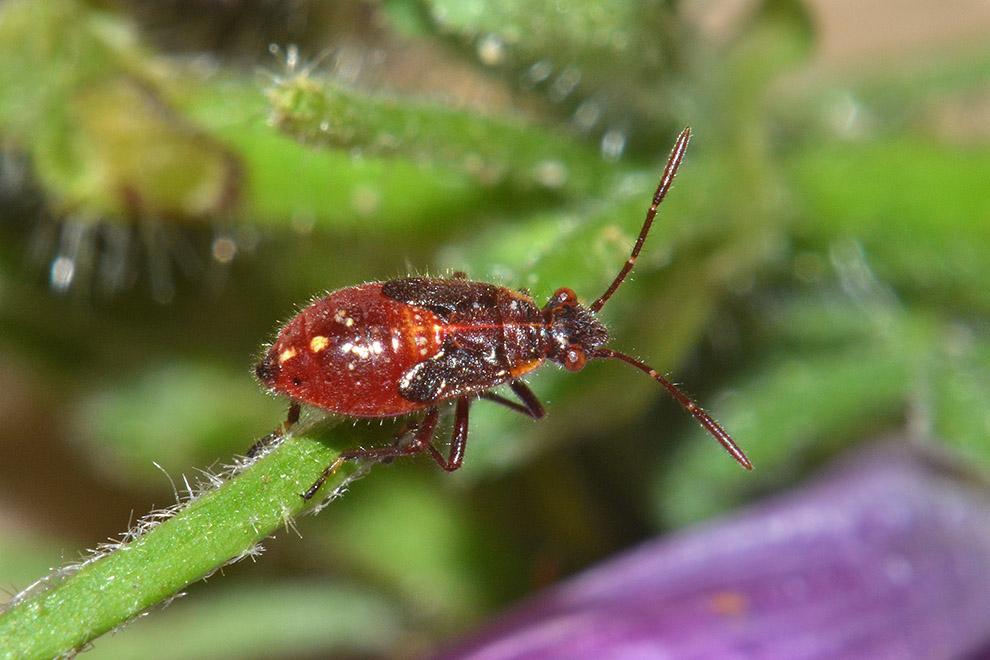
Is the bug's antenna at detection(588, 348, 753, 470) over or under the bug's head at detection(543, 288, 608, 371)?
under

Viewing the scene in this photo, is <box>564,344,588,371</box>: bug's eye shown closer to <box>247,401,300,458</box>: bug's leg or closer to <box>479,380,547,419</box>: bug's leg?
<box>479,380,547,419</box>: bug's leg

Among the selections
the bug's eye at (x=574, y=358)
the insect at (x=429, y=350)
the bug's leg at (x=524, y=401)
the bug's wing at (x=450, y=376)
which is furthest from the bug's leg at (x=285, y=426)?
the bug's eye at (x=574, y=358)

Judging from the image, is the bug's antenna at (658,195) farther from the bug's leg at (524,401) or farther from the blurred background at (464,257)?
the bug's leg at (524,401)

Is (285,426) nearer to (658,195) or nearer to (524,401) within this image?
(524,401)

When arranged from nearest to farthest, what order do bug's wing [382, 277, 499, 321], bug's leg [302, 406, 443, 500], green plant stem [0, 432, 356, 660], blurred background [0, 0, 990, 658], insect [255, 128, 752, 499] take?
green plant stem [0, 432, 356, 660]
bug's leg [302, 406, 443, 500]
insect [255, 128, 752, 499]
bug's wing [382, 277, 499, 321]
blurred background [0, 0, 990, 658]

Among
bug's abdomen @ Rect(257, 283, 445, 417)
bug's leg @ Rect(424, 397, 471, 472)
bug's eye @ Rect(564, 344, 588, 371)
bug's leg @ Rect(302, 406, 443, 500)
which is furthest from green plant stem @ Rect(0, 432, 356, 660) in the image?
bug's eye @ Rect(564, 344, 588, 371)

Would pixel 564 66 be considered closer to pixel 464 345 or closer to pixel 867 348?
pixel 464 345

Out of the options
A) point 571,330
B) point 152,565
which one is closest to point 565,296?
point 571,330
